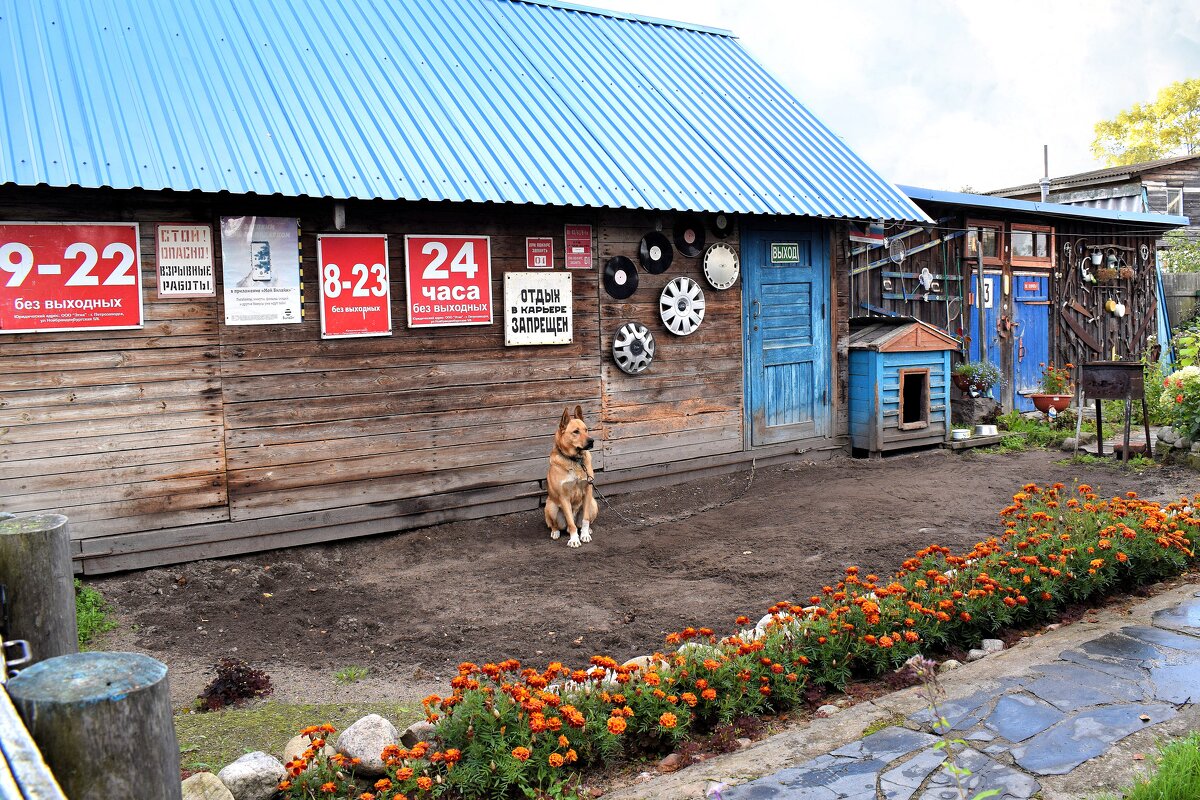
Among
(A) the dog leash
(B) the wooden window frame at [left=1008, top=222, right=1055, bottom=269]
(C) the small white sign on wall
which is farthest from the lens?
(B) the wooden window frame at [left=1008, top=222, right=1055, bottom=269]

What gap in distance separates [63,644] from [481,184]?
20.8ft

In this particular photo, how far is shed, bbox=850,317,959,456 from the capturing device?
40.3ft

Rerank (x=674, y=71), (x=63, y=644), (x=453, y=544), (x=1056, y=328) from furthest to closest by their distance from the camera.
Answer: (x=1056, y=328) < (x=674, y=71) < (x=453, y=544) < (x=63, y=644)

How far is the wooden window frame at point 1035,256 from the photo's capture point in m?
16.2

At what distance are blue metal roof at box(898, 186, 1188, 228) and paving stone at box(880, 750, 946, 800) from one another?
1093 centimetres

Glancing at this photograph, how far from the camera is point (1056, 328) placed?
681 inches

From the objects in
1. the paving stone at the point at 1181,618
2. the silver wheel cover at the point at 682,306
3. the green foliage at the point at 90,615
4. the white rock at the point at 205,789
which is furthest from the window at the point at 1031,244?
the white rock at the point at 205,789

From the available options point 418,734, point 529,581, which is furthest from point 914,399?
point 418,734

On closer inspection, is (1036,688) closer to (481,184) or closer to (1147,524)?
(1147,524)

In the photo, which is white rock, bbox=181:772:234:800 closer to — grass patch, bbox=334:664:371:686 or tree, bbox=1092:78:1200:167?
grass patch, bbox=334:664:371:686

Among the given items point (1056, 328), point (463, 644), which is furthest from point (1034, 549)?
point (1056, 328)

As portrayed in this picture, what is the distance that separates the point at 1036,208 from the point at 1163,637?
12292 mm

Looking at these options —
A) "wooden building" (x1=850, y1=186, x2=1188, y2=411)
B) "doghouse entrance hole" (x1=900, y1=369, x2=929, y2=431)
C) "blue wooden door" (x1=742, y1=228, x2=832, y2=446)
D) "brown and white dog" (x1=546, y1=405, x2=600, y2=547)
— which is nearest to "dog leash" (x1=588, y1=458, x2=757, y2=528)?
"brown and white dog" (x1=546, y1=405, x2=600, y2=547)

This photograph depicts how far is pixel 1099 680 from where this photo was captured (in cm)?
464
